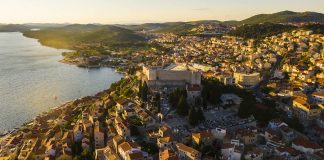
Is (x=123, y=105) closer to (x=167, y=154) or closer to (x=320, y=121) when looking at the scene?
(x=167, y=154)

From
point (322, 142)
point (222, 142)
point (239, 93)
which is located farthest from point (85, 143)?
point (322, 142)

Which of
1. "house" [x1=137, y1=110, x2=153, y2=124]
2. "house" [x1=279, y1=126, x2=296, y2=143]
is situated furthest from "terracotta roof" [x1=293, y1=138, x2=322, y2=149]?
"house" [x1=137, y1=110, x2=153, y2=124]

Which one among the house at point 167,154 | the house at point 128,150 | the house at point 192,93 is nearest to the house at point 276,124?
the house at point 192,93

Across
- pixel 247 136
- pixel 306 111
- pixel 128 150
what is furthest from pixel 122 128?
pixel 306 111

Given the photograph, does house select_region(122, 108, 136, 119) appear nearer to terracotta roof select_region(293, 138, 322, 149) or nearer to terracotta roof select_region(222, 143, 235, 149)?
terracotta roof select_region(222, 143, 235, 149)

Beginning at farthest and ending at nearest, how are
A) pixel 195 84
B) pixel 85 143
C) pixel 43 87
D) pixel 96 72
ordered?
pixel 96 72, pixel 43 87, pixel 195 84, pixel 85 143

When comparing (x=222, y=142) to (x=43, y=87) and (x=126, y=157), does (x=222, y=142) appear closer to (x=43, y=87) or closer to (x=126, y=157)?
(x=126, y=157)
